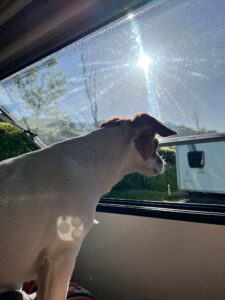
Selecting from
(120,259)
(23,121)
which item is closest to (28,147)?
(23,121)

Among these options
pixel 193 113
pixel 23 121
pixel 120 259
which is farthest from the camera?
pixel 23 121

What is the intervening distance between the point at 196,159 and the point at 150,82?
788 millimetres

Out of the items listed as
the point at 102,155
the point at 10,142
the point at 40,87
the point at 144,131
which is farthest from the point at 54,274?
the point at 10,142

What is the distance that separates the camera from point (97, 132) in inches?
68.8

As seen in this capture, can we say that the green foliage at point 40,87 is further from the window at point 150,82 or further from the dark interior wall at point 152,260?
the dark interior wall at point 152,260

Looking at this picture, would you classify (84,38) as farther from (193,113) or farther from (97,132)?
(193,113)

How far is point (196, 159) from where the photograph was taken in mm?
2389

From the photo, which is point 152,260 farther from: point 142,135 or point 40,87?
point 40,87

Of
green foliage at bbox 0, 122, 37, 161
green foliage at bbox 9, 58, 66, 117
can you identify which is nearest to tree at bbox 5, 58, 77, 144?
green foliage at bbox 9, 58, 66, 117

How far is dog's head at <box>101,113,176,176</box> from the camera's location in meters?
1.69

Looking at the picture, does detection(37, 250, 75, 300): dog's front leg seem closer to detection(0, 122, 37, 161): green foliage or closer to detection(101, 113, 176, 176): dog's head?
detection(101, 113, 176, 176): dog's head

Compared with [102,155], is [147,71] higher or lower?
higher

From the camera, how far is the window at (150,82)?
5.27 feet

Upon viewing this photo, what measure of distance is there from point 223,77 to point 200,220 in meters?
0.78
